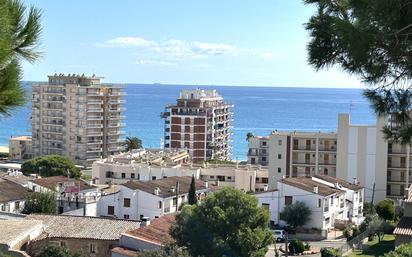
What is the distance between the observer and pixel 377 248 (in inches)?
1199

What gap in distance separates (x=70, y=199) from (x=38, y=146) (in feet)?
168

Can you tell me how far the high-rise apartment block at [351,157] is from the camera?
50844 mm

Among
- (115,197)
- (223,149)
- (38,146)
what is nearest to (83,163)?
(38,146)

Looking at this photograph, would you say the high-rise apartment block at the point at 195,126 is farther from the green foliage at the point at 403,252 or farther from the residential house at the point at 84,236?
the green foliage at the point at 403,252

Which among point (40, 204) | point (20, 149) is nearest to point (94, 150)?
point (20, 149)

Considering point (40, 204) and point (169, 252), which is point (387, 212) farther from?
point (169, 252)

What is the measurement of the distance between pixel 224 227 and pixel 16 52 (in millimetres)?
18981

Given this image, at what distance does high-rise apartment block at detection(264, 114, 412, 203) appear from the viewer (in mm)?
50844

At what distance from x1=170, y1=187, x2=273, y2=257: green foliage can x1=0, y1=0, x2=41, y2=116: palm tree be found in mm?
17390

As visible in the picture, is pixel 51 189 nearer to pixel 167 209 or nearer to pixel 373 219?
pixel 167 209

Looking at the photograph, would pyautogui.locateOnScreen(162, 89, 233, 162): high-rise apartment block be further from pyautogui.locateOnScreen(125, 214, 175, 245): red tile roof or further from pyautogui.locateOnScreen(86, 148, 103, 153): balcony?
pyautogui.locateOnScreen(125, 214, 175, 245): red tile roof

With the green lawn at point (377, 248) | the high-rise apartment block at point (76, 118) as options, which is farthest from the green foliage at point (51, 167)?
the green lawn at point (377, 248)

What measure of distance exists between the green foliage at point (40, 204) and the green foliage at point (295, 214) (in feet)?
40.5

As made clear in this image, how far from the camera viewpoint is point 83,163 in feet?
274
